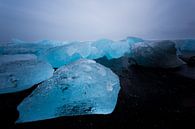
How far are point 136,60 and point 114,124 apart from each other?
195 cm

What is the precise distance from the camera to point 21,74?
1.25 meters

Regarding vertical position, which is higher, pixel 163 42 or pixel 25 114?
pixel 163 42

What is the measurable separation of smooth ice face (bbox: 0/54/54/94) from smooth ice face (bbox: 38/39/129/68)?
88 cm

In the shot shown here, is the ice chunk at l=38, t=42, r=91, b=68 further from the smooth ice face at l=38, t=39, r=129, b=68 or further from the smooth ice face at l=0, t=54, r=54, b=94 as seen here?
the smooth ice face at l=0, t=54, r=54, b=94

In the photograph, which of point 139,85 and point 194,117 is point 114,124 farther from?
point 139,85

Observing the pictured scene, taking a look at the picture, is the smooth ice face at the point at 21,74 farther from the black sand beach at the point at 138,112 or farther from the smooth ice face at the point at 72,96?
the smooth ice face at the point at 72,96

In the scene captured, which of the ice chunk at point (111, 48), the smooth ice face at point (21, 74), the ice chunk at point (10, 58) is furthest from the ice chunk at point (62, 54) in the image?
the smooth ice face at point (21, 74)

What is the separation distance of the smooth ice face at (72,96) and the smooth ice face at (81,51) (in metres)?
1.25

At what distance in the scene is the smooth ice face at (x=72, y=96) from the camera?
0.83m

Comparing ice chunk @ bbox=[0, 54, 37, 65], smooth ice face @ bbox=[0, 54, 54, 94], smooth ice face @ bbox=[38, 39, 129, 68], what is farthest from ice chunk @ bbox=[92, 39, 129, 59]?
smooth ice face @ bbox=[0, 54, 54, 94]

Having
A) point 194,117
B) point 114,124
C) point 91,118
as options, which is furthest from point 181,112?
point 91,118

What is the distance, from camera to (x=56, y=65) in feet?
7.94

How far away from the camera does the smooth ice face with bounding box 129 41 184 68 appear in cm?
221

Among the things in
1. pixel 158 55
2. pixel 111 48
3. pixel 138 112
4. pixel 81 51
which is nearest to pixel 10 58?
pixel 81 51
